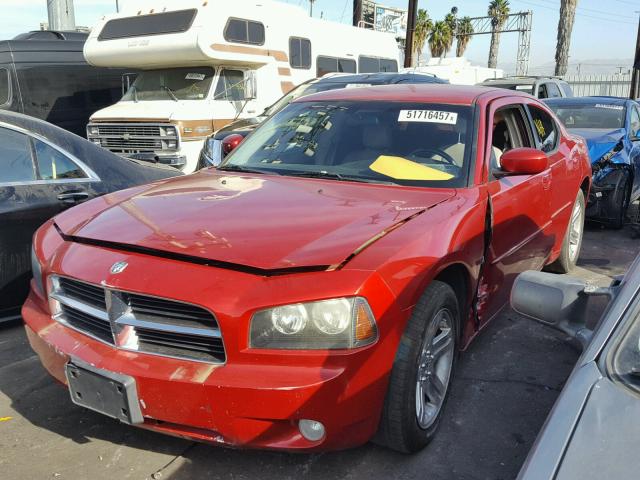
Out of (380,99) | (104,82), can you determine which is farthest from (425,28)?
(380,99)

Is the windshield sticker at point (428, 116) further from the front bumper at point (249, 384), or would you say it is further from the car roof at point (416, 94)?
the front bumper at point (249, 384)

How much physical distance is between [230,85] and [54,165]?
6476 millimetres

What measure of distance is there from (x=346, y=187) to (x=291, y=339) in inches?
50.3

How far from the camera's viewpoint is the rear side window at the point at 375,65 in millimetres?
13934

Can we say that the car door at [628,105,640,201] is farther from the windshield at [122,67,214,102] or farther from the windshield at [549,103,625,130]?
the windshield at [122,67,214,102]

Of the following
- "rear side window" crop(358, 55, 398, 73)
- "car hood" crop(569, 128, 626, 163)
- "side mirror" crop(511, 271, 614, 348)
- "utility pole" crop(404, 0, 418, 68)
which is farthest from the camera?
"utility pole" crop(404, 0, 418, 68)

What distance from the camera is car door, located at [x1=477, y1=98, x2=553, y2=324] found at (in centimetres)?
362

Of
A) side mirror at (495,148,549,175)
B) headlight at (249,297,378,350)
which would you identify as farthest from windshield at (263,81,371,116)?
headlight at (249,297,378,350)

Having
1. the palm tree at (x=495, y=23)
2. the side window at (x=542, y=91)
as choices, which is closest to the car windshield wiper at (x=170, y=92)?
the side window at (x=542, y=91)

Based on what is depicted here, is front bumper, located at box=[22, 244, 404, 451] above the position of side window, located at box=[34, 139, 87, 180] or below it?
below

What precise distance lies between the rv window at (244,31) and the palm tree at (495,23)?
31.9 m

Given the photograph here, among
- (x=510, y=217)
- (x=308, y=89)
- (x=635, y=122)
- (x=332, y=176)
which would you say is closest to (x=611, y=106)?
(x=635, y=122)

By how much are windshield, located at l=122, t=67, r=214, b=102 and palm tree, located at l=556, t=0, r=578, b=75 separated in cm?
1864

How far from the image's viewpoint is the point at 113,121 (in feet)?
34.0
